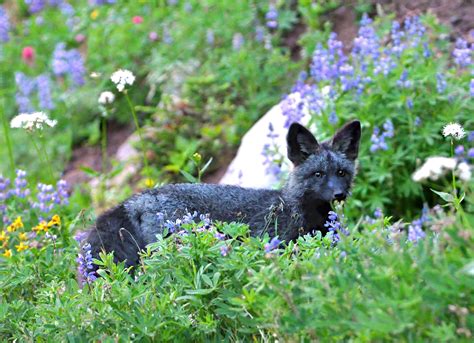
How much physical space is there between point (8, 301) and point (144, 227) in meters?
1.18

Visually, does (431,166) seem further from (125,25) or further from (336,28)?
(125,25)

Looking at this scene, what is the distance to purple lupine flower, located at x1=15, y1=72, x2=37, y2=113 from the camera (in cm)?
1138

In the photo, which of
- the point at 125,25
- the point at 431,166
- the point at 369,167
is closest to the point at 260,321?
the point at 431,166

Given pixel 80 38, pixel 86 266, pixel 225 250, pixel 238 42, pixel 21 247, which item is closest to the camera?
pixel 225 250

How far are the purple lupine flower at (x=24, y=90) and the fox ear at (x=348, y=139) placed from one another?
593 cm

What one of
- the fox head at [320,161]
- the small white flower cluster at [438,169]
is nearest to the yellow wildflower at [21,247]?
the fox head at [320,161]

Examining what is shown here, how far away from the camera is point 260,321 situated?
4062 mm

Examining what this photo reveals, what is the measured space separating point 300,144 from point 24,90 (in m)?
6.25

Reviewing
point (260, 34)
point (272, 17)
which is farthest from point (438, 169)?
point (260, 34)

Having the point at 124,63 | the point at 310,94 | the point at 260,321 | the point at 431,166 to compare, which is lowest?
the point at 124,63

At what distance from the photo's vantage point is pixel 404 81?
7242mm

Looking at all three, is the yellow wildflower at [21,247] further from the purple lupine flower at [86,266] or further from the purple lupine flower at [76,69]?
the purple lupine flower at [76,69]

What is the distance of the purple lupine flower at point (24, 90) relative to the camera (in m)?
11.4

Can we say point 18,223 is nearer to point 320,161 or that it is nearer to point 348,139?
point 320,161
